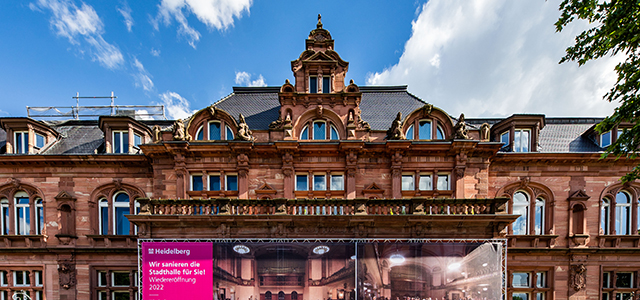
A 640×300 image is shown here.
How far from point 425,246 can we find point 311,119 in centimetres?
787

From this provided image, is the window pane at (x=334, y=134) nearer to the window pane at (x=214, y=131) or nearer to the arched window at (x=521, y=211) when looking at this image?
the window pane at (x=214, y=131)

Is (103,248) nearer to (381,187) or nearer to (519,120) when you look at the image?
(381,187)

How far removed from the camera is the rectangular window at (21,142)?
13.0 metres

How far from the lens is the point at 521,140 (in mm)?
13070

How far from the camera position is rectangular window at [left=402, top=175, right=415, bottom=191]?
12555 millimetres

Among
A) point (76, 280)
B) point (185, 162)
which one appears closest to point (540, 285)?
point (185, 162)

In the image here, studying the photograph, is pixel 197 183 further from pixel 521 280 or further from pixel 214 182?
pixel 521 280

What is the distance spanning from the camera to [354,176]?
40.0ft

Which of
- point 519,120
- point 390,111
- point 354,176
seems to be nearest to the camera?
→ point 354,176

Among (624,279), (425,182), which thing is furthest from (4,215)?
(624,279)

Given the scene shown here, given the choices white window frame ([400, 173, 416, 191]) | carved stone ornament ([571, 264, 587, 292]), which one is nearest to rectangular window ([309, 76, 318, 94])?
white window frame ([400, 173, 416, 191])

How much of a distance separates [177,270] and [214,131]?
658 centimetres

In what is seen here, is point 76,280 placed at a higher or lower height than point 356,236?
lower

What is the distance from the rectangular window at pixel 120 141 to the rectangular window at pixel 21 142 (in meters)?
4.54
